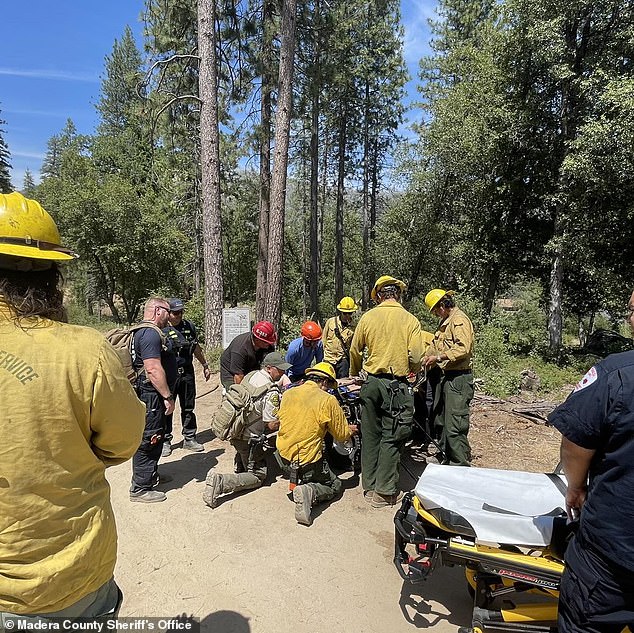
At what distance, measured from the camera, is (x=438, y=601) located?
9.91ft

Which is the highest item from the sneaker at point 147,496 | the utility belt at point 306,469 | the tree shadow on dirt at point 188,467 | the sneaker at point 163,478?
the utility belt at point 306,469

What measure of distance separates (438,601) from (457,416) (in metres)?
2.14

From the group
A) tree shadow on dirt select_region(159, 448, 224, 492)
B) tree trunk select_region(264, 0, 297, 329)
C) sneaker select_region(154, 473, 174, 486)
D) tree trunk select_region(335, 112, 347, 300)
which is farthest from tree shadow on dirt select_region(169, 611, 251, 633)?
tree trunk select_region(335, 112, 347, 300)

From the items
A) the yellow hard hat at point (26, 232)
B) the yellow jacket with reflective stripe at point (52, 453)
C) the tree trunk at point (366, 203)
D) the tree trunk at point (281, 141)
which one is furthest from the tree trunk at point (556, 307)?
→ the yellow hard hat at point (26, 232)

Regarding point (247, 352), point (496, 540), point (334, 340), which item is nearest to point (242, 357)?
point (247, 352)

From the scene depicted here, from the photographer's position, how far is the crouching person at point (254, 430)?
4211 mm

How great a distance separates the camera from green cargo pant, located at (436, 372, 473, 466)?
4824 millimetres

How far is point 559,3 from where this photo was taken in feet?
37.3

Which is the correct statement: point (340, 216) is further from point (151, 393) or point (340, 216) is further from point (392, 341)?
point (151, 393)

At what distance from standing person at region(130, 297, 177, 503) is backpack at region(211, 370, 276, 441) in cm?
55

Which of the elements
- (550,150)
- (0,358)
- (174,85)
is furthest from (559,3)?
(0,358)

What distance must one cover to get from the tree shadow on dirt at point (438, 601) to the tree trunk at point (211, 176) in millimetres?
8146

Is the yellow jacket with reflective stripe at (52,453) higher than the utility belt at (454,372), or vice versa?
the yellow jacket with reflective stripe at (52,453)

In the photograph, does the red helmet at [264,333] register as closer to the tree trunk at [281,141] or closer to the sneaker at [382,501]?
the sneaker at [382,501]
